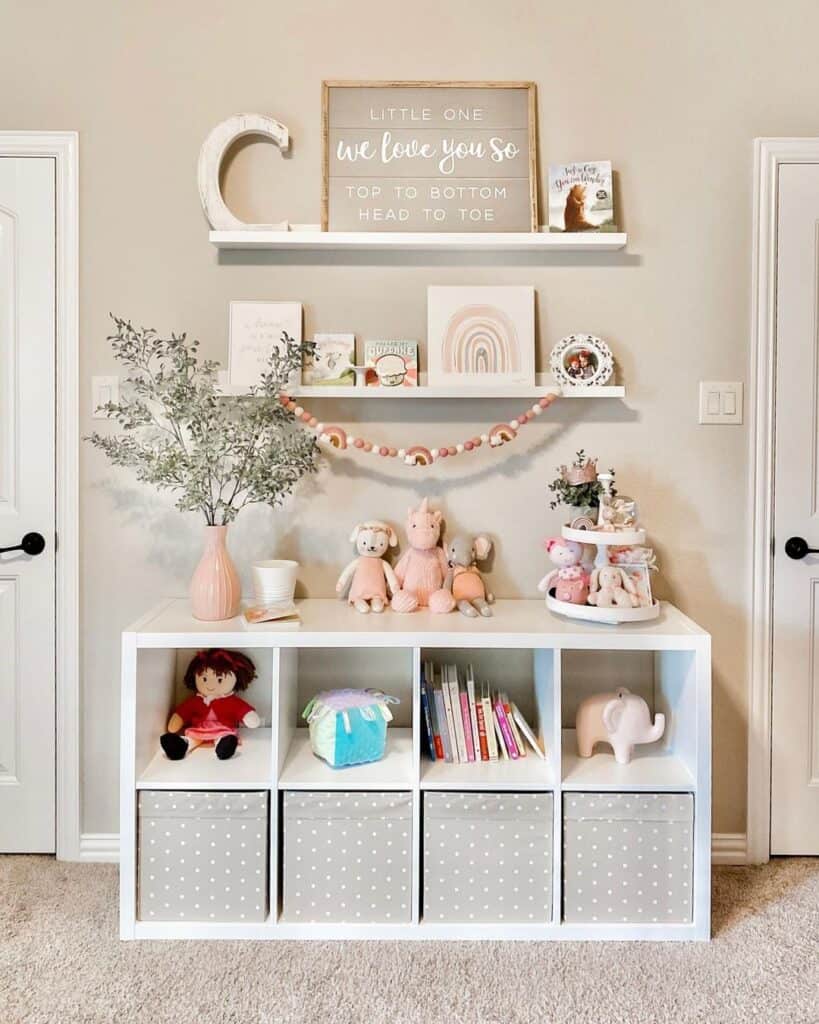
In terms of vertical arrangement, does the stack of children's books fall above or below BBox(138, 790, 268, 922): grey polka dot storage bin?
above

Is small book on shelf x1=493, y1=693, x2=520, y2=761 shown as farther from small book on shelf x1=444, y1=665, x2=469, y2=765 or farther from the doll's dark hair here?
the doll's dark hair

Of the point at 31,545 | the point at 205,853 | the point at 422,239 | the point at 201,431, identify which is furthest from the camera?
the point at 31,545

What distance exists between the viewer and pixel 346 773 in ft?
5.81

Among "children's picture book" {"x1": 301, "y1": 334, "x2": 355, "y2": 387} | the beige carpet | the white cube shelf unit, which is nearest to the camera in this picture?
the beige carpet

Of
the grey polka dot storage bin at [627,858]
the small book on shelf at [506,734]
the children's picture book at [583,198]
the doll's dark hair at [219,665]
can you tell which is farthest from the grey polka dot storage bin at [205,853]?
the children's picture book at [583,198]

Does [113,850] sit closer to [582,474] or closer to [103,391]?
[103,391]

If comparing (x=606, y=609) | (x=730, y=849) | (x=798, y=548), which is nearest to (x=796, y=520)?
(x=798, y=548)

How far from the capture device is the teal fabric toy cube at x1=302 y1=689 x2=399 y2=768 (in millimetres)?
1783

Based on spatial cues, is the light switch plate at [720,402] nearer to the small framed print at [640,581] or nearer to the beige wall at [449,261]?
the beige wall at [449,261]

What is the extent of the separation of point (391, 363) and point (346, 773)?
1.03 m

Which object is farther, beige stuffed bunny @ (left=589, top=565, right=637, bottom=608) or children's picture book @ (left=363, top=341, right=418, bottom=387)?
children's picture book @ (left=363, top=341, right=418, bottom=387)

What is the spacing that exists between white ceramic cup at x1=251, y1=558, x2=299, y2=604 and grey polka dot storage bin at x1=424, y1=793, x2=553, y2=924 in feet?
2.01

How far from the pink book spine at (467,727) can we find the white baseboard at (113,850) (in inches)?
31.8

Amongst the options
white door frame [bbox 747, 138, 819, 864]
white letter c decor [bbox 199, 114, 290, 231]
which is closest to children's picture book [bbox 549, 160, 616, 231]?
white door frame [bbox 747, 138, 819, 864]
